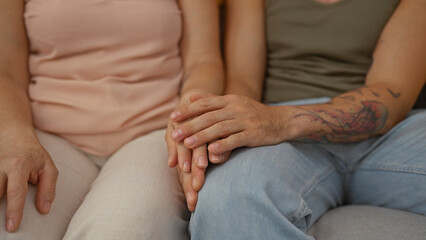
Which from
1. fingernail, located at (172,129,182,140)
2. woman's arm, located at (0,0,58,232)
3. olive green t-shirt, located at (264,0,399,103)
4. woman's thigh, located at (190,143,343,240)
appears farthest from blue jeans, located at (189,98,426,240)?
woman's arm, located at (0,0,58,232)

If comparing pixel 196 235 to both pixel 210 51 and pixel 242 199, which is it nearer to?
pixel 242 199

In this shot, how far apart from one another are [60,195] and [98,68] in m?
0.37

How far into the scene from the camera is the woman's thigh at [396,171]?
2.86ft

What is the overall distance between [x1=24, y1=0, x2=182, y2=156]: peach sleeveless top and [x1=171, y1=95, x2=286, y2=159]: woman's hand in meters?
0.22

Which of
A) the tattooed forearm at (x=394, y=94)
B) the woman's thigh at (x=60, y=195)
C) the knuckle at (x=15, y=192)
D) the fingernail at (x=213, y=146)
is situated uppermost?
the tattooed forearm at (x=394, y=94)

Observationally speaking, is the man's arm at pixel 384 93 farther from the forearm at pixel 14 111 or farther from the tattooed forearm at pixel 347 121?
the forearm at pixel 14 111

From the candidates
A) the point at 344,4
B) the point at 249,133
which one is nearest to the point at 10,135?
the point at 249,133

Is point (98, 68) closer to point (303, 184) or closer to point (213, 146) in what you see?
point (213, 146)

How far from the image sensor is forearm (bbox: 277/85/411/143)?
0.89m

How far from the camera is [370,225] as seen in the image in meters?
0.80

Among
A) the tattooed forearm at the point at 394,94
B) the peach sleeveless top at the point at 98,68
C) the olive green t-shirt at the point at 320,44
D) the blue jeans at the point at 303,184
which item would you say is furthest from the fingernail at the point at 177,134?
the tattooed forearm at the point at 394,94

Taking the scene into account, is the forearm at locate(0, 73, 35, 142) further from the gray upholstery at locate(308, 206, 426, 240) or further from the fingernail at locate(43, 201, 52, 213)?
the gray upholstery at locate(308, 206, 426, 240)

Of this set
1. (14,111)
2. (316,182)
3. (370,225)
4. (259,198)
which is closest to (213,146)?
(259,198)

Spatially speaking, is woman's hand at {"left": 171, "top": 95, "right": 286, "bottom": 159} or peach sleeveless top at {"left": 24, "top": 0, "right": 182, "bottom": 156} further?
peach sleeveless top at {"left": 24, "top": 0, "right": 182, "bottom": 156}
